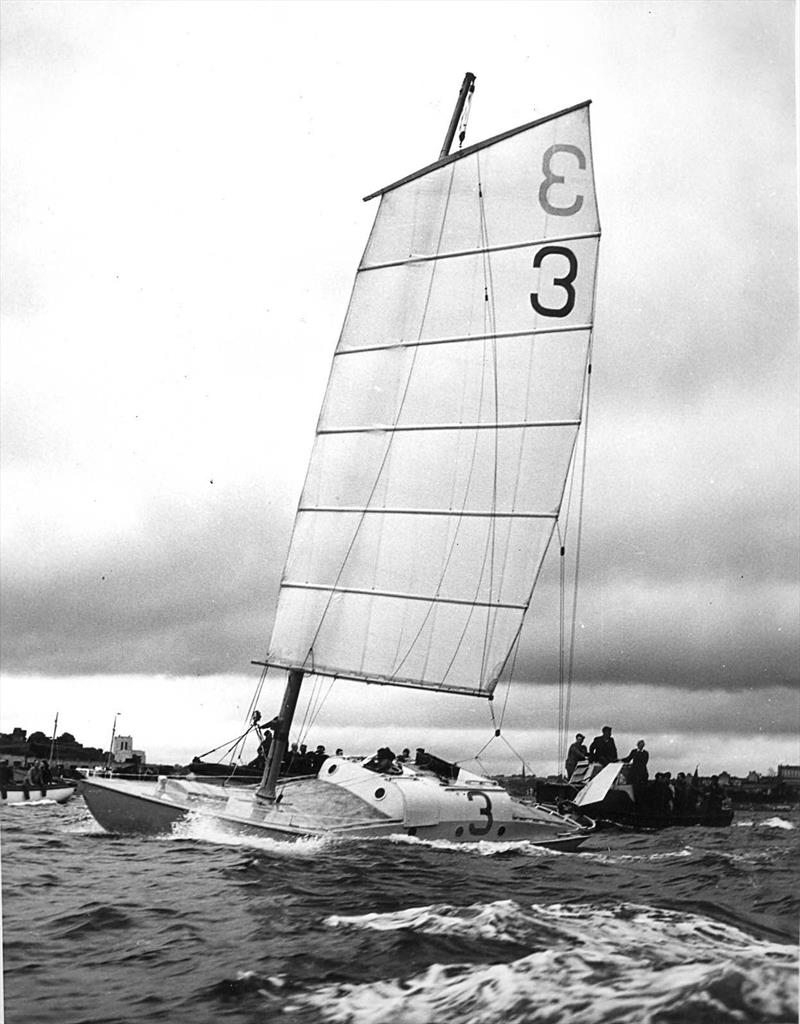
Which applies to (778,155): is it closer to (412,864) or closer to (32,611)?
(412,864)

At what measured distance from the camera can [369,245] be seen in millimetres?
5281

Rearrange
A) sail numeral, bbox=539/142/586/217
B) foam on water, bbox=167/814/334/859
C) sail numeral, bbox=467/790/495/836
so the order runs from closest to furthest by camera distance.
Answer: foam on water, bbox=167/814/334/859 → sail numeral, bbox=539/142/586/217 → sail numeral, bbox=467/790/495/836

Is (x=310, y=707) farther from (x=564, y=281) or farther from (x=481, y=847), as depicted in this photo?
(x=564, y=281)

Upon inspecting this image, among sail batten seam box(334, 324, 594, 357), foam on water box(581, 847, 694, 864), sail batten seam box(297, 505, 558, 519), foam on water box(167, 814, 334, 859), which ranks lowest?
foam on water box(167, 814, 334, 859)

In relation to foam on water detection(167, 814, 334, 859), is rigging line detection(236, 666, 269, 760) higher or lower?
higher

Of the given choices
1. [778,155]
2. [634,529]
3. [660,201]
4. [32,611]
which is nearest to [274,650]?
[32,611]

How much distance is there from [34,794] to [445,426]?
2.71 m

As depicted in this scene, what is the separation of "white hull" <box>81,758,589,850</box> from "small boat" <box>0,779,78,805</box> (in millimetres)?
216

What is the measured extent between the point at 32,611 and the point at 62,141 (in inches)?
79.3

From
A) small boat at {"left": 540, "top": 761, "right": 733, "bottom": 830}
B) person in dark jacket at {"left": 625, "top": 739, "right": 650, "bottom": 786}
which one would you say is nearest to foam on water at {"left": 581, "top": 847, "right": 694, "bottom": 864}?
small boat at {"left": 540, "top": 761, "right": 733, "bottom": 830}

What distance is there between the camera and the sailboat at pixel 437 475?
523cm

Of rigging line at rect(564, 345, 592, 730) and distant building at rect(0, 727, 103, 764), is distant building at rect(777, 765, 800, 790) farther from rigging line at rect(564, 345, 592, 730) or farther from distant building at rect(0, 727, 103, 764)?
distant building at rect(0, 727, 103, 764)

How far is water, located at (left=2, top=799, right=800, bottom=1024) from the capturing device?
146 inches

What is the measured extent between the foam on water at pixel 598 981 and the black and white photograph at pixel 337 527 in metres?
0.02
